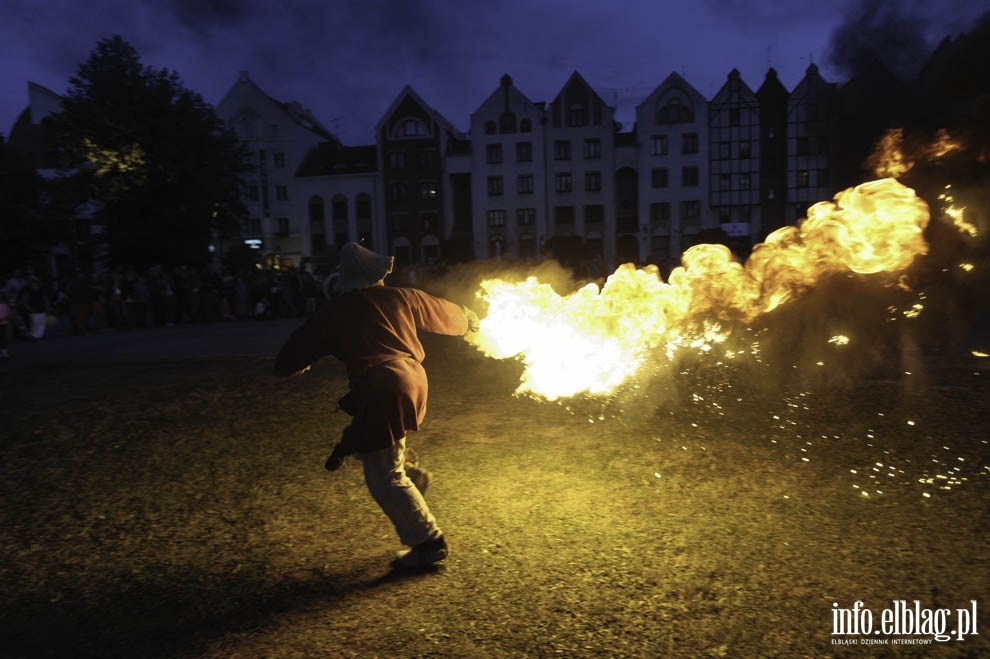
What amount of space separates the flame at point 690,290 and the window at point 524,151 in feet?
146

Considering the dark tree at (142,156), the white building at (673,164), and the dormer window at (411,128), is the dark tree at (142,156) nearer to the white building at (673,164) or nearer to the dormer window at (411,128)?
the dormer window at (411,128)

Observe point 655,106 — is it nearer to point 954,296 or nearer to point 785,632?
point 954,296

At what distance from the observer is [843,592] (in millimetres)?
3469

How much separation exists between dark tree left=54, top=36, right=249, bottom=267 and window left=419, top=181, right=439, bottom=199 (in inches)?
889

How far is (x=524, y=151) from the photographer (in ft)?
172

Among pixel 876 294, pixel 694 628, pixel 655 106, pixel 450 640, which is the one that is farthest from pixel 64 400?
pixel 655 106

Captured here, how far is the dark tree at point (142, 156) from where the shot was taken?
29047 mm

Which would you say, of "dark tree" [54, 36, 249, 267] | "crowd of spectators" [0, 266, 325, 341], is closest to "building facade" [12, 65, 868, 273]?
"dark tree" [54, 36, 249, 267]

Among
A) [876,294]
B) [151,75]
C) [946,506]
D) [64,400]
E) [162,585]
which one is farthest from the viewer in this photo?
[151,75]

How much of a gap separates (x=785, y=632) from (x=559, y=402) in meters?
5.20

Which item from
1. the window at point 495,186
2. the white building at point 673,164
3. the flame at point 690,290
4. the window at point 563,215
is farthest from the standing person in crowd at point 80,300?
the white building at point 673,164

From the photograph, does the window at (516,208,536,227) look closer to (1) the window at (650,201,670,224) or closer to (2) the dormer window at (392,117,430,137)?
(1) the window at (650,201,670,224)

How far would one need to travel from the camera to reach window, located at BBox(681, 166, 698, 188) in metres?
50.2

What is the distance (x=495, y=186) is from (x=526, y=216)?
341 cm
